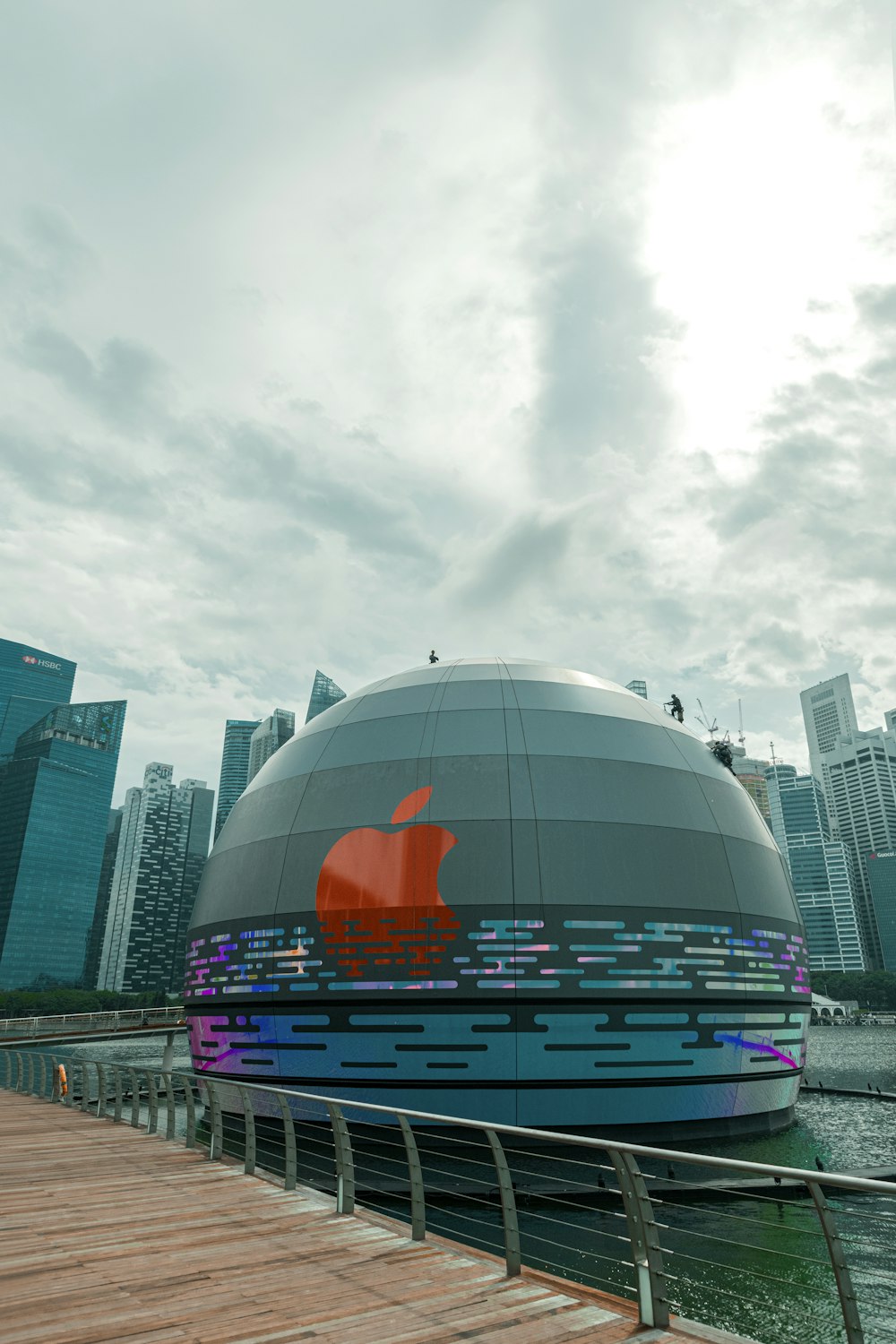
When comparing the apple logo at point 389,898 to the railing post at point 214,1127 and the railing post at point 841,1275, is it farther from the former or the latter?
the railing post at point 841,1275

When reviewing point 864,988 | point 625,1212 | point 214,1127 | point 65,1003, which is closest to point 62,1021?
point 214,1127

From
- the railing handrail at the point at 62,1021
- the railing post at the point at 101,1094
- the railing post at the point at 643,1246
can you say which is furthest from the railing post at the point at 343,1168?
the railing handrail at the point at 62,1021

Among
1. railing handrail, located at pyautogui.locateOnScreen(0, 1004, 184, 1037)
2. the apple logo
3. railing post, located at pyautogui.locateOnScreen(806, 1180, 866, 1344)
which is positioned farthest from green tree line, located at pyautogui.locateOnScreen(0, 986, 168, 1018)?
railing post, located at pyautogui.locateOnScreen(806, 1180, 866, 1344)

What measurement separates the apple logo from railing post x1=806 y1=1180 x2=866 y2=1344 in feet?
43.2

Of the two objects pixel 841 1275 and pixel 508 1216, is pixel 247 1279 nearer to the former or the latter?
pixel 508 1216

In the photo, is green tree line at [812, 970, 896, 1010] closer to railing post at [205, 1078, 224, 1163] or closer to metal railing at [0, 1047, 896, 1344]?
metal railing at [0, 1047, 896, 1344]

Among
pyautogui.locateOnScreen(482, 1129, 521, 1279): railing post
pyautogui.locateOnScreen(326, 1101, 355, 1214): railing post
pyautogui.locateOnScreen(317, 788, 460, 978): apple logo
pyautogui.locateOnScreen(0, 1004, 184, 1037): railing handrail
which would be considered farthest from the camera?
pyautogui.locateOnScreen(0, 1004, 184, 1037): railing handrail

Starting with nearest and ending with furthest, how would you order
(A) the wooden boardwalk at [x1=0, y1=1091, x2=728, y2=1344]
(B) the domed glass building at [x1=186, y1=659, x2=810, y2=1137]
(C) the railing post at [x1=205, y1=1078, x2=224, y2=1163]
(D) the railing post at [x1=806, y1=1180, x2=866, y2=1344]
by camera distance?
(D) the railing post at [x1=806, y1=1180, x2=866, y2=1344]
(A) the wooden boardwalk at [x1=0, y1=1091, x2=728, y2=1344]
(C) the railing post at [x1=205, y1=1078, x2=224, y2=1163]
(B) the domed glass building at [x1=186, y1=659, x2=810, y2=1137]

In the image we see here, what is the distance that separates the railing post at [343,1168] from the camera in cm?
870

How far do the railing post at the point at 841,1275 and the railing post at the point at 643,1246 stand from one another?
1.13 m

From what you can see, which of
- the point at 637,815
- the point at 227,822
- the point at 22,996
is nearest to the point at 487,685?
the point at 637,815

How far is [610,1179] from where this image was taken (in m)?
16.5

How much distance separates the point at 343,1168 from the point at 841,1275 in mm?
5895

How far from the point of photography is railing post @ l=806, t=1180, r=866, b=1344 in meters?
4.58
